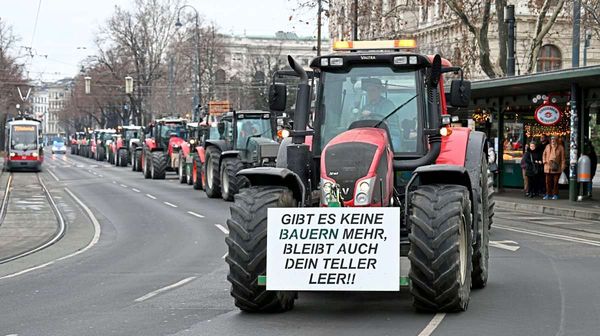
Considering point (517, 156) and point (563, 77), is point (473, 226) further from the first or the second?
point (517, 156)

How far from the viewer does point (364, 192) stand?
10.6 metres

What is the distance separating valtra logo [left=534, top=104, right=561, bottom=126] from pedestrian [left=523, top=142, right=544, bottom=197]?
3.18 ft

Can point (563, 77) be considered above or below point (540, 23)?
below

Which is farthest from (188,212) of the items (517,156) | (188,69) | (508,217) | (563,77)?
(188,69)

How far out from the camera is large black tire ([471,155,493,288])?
40.4 ft

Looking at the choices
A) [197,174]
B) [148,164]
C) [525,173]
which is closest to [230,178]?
[197,174]

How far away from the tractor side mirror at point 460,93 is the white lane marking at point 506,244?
18.9 ft

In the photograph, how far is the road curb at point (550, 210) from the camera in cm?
→ 2614

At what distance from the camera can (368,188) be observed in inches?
417

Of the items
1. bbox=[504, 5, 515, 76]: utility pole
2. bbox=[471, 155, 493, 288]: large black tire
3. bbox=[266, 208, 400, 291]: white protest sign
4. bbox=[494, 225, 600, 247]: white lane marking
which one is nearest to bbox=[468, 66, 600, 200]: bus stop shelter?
bbox=[504, 5, 515, 76]: utility pole

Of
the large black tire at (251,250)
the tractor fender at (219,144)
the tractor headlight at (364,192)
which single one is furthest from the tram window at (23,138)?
the tractor headlight at (364,192)

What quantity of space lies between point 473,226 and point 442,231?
5.53 ft

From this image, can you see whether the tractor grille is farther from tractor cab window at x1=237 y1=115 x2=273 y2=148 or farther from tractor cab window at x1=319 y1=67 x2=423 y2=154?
tractor cab window at x1=237 y1=115 x2=273 y2=148

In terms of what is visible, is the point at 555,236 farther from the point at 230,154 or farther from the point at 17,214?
the point at 17,214
